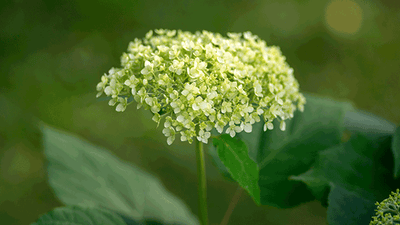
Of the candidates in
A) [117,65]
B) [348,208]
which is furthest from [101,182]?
[117,65]

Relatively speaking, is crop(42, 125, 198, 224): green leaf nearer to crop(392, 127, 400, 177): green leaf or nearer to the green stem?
the green stem

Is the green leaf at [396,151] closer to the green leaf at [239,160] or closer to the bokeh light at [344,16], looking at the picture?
the green leaf at [239,160]

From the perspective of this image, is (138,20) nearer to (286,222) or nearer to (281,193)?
(286,222)

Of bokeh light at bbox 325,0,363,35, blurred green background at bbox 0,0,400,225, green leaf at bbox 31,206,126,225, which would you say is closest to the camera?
green leaf at bbox 31,206,126,225

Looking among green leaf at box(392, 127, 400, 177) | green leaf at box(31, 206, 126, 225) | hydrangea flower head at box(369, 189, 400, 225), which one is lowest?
green leaf at box(31, 206, 126, 225)

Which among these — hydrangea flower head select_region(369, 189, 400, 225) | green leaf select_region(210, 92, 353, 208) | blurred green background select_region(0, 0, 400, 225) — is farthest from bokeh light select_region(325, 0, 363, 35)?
hydrangea flower head select_region(369, 189, 400, 225)

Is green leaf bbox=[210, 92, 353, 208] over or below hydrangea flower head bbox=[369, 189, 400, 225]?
over

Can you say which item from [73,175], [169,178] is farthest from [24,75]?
[73,175]

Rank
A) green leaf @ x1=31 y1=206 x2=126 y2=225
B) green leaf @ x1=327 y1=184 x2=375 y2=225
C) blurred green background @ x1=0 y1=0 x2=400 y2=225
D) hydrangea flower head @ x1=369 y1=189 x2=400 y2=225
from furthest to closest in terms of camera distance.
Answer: blurred green background @ x1=0 y1=0 x2=400 y2=225
green leaf @ x1=31 y1=206 x2=126 y2=225
green leaf @ x1=327 y1=184 x2=375 y2=225
hydrangea flower head @ x1=369 y1=189 x2=400 y2=225
